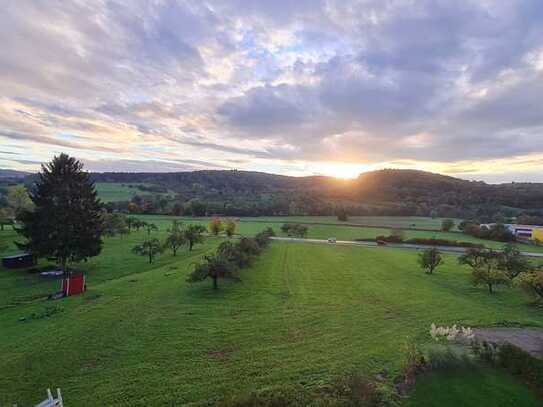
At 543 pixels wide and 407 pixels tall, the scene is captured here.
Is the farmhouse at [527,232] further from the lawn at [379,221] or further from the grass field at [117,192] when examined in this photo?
the grass field at [117,192]

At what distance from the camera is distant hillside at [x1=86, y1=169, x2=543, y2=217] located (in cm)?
11588

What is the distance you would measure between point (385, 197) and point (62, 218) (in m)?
135

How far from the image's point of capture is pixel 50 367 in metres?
14.1

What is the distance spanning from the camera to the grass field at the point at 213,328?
516 inches

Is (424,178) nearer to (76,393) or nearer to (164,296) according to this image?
(164,296)

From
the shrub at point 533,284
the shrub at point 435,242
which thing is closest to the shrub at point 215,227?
the shrub at point 435,242

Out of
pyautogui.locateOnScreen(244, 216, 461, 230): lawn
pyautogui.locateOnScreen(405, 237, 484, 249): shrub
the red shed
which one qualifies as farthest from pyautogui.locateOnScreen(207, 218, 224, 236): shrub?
the red shed

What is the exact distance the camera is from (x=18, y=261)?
121 ft

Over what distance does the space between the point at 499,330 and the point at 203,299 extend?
20.3 metres

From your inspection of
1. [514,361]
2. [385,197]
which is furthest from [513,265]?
[385,197]

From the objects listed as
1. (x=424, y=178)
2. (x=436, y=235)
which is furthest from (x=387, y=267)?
(x=424, y=178)

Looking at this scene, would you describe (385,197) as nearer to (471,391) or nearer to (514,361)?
(514,361)

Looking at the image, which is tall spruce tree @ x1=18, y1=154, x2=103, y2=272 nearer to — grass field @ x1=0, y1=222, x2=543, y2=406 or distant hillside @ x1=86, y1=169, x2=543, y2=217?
grass field @ x1=0, y1=222, x2=543, y2=406

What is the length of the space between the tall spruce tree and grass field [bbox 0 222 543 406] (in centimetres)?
309
